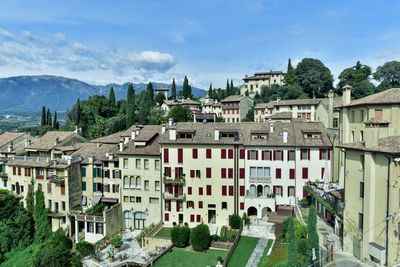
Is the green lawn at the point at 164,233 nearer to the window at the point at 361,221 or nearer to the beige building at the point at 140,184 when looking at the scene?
the beige building at the point at 140,184

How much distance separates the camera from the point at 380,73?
325 feet

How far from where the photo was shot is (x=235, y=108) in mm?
104125

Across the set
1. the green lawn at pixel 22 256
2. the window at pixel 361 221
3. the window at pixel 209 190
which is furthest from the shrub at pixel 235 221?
the green lawn at pixel 22 256

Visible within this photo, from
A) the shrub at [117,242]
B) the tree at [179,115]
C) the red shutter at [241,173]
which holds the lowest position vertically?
the shrub at [117,242]

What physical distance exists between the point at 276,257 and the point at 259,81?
105055 millimetres

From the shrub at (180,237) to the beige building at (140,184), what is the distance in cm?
755

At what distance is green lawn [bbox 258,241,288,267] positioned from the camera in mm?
31725

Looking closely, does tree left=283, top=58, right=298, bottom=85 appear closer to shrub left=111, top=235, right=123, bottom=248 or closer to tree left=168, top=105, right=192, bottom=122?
tree left=168, top=105, right=192, bottom=122

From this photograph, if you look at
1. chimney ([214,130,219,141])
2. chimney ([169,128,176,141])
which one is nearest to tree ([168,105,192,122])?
chimney ([169,128,176,141])

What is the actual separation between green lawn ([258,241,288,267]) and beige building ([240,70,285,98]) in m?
98.2

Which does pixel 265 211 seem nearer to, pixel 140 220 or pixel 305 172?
pixel 305 172

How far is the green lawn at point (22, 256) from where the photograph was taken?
155ft

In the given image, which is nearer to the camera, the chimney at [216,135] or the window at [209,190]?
the chimney at [216,135]

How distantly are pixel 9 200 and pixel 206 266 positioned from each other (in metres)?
33.3
